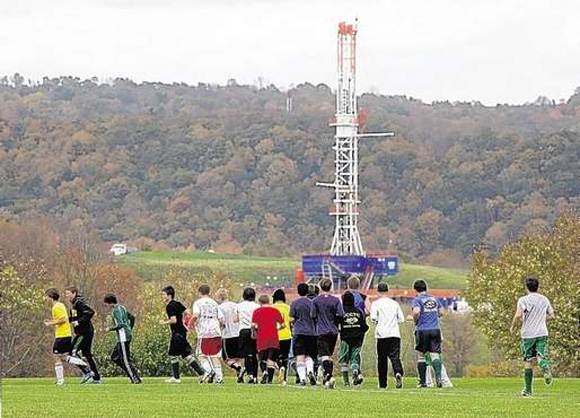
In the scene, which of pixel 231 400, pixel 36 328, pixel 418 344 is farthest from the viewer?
pixel 36 328

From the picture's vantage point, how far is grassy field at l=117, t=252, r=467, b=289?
399 feet

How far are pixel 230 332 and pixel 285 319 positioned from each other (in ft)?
4.78

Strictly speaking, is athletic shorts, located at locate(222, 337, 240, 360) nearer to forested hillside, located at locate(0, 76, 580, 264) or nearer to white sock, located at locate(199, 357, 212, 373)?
white sock, located at locate(199, 357, 212, 373)

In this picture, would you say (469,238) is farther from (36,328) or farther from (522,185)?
(36,328)

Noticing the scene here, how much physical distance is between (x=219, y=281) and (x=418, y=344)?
59652mm

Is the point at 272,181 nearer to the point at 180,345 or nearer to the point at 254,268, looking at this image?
the point at 254,268

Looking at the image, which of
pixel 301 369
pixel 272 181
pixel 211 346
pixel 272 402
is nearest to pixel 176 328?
pixel 211 346

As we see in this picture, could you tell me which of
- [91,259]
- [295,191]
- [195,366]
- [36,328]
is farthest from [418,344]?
[295,191]

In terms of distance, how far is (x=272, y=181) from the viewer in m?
160

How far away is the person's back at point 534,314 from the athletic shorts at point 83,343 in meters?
8.94

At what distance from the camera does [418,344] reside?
27875 millimetres

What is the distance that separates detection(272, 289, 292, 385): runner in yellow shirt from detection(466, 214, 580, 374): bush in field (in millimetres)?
24923

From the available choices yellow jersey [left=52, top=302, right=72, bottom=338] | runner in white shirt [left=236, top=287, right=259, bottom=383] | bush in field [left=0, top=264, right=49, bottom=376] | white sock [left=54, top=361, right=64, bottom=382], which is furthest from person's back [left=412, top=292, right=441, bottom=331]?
bush in field [left=0, top=264, right=49, bottom=376]

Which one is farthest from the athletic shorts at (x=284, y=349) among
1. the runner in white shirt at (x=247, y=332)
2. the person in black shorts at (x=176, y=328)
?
the person in black shorts at (x=176, y=328)
